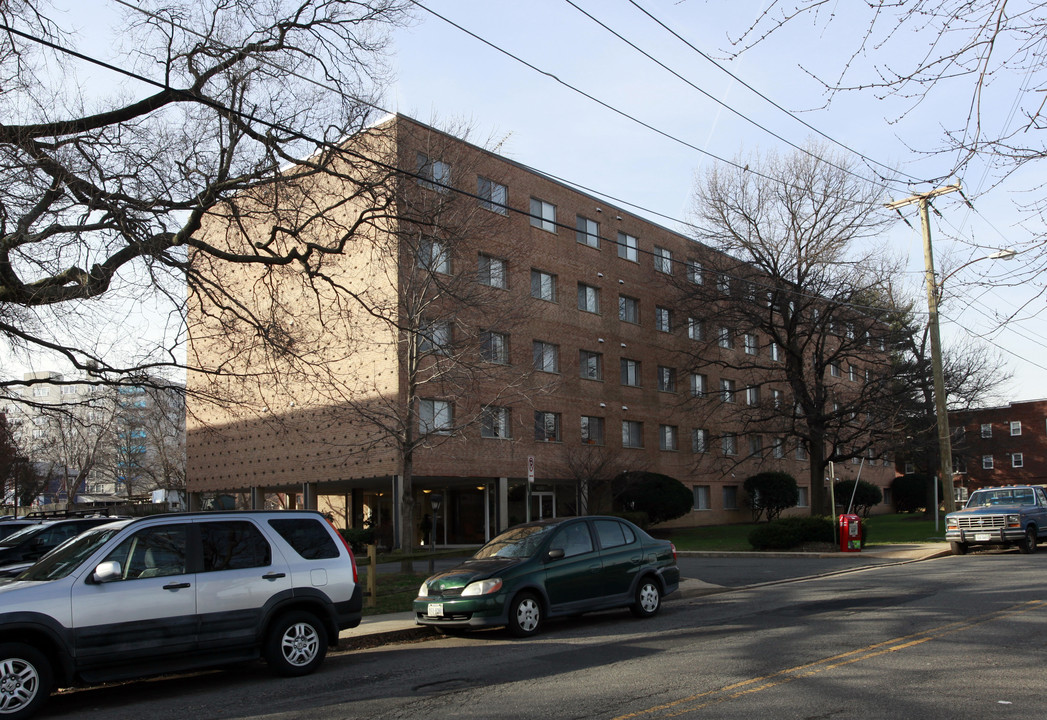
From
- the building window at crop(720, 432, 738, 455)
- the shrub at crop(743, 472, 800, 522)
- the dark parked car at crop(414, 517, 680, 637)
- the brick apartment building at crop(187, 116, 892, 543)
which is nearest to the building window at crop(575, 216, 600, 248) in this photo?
the brick apartment building at crop(187, 116, 892, 543)

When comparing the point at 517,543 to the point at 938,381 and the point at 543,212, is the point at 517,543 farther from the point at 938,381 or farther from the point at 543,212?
the point at 543,212

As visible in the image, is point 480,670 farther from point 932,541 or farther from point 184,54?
point 932,541

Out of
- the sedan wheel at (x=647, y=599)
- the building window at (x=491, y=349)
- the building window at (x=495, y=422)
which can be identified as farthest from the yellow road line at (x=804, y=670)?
the building window at (x=495, y=422)

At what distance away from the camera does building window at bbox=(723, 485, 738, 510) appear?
47.9 m

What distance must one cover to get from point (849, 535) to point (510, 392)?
504 inches

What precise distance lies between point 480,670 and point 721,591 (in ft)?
27.6

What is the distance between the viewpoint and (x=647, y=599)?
1297 cm

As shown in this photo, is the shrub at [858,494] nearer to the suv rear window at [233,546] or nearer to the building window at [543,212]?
the building window at [543,212]

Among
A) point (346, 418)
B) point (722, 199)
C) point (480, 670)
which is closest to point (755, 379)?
point (722, 199)

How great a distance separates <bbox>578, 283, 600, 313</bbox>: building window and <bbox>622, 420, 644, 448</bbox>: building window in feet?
18.5

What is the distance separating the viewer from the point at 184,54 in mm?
14609

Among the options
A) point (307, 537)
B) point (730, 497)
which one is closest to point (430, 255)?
point (307, 537)

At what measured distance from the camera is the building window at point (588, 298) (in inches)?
1565

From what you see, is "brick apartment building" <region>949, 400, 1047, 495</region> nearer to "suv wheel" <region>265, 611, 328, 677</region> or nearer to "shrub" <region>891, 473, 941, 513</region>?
"shrub" <region>891, 473, 941, 513</region>
